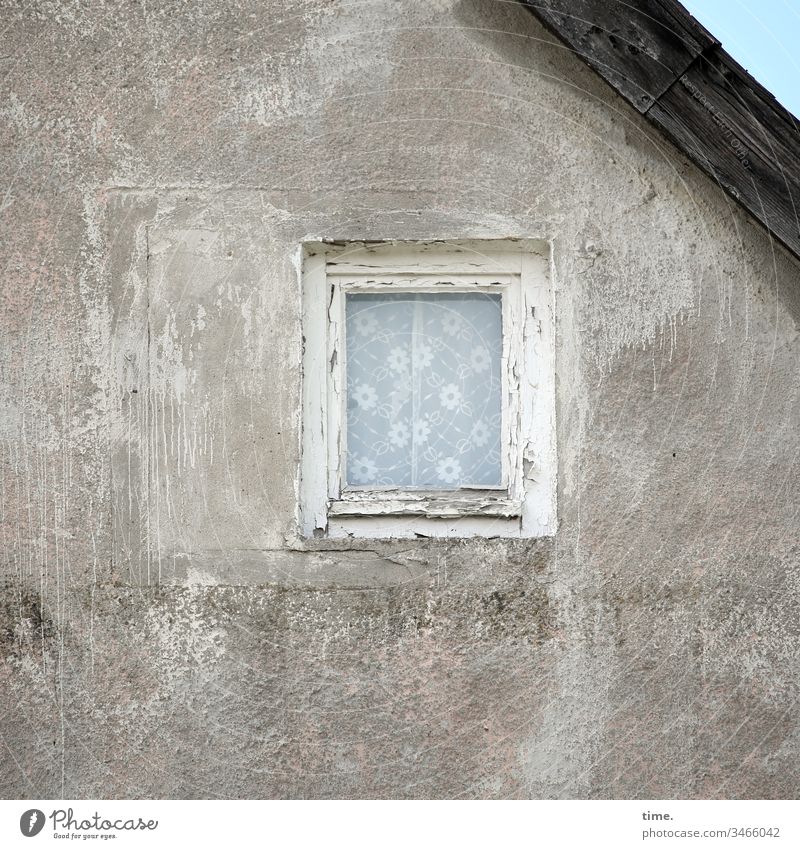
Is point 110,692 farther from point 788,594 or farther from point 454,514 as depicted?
point 788,594

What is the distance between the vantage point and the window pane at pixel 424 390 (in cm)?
354

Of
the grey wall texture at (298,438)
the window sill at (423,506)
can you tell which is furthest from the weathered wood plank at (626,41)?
the window sill at (423,506)

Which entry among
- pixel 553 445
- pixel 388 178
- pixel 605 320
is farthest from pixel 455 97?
pixel 553 445

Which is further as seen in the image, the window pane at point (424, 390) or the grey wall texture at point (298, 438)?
the window pane at point (424, 390)

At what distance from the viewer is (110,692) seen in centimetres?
334

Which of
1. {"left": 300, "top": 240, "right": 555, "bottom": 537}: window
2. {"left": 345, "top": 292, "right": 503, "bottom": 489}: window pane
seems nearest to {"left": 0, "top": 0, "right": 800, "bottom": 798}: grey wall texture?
{"left": 300, "top": 240, "right": 555, "bottom": 537}: window

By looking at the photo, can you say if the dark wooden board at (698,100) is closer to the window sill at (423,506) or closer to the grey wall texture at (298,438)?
the grey wall texture at (298,438)

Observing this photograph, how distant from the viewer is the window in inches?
137

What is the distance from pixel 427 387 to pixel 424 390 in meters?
0.02

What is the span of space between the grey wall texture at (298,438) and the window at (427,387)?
0.11 metres

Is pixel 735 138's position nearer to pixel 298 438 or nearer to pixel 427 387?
pixel 427 387

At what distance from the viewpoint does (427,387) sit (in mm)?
3547

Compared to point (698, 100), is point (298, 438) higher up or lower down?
lower down

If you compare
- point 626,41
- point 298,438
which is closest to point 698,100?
point 626,41
